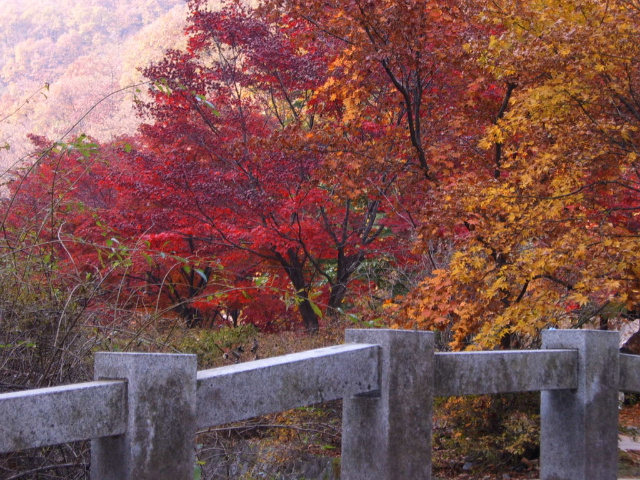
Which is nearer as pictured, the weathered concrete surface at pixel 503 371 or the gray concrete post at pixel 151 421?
the gray concrete post at pixel 151 421

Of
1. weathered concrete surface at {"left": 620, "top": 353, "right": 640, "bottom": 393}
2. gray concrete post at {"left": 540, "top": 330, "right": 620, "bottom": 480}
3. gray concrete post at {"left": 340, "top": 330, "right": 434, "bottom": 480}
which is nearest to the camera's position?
gray concrete post at {"left": 340, "top": 330, "right": 434, "bottom": 480}

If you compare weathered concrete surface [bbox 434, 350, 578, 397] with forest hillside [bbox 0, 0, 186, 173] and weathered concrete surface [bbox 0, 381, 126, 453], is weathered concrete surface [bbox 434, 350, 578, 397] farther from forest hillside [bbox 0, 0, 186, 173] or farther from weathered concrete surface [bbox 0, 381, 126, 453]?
forest hillside [bbox 0, 0, 186, 173]

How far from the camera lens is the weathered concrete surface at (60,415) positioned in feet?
5.99

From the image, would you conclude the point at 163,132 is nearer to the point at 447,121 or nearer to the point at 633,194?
the point at 447,121

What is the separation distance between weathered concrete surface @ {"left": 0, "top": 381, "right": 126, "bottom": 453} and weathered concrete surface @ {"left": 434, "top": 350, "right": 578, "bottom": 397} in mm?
1478

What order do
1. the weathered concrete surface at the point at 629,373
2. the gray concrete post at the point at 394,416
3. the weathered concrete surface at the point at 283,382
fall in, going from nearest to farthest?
the weathered concrete surface at the point at 283,382 < the gray concrete post at the point at 394,416 < the weathered concrete surface at the point at 629,373

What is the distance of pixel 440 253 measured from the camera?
29.6 feet

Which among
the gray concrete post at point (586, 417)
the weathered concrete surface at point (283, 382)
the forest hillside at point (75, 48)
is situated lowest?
the gray concrete post at point (586, 417)

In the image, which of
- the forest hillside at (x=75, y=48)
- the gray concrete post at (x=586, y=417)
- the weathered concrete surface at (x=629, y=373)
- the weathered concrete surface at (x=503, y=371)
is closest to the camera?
the weathered concrete surface at (x=503, y=371)

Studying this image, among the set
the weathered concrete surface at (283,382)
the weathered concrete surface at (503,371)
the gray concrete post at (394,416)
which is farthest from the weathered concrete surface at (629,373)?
the weathered concrete surface at (283,382)

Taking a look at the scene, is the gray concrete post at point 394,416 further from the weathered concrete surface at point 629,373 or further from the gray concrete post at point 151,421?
the weathered concrete surface at point 629,373

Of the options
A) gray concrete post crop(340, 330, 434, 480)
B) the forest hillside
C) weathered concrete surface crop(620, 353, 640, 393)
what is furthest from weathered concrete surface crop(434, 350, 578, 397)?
the forest hillside

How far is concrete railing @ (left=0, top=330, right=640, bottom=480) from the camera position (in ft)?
6.57

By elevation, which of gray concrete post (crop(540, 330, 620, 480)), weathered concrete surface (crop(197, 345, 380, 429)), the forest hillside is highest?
the forest hillside
